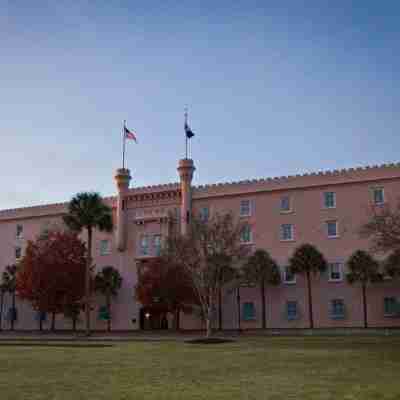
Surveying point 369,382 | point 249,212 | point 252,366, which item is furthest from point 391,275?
point 369,382

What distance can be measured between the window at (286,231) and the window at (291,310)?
6.57 meters

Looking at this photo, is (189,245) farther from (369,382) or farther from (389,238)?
(369,382)

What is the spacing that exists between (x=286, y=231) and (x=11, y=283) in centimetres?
3449

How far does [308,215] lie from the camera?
2218 inches

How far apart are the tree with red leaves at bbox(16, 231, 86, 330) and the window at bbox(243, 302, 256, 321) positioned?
17.7m

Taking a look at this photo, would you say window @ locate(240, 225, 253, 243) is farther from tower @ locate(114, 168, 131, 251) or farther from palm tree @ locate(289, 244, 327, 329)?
tower @ locate(114, 168, 131, 251)

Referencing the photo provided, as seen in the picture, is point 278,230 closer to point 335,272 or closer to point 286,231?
point 286,231

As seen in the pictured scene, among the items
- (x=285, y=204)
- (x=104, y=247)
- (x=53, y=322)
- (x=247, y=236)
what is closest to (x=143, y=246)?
(x=104, y=247)

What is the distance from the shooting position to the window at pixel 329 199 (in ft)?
182

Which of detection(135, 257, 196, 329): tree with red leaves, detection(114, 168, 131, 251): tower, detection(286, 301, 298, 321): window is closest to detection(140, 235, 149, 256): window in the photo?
detection(114, 168, 131, 251): tower

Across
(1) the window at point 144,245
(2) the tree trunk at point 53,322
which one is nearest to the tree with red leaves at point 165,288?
(1) the window at point 144,245

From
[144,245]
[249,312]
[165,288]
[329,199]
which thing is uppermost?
[329,199]

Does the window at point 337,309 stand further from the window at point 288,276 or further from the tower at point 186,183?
the tower at point 186,183

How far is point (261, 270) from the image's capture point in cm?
5438
